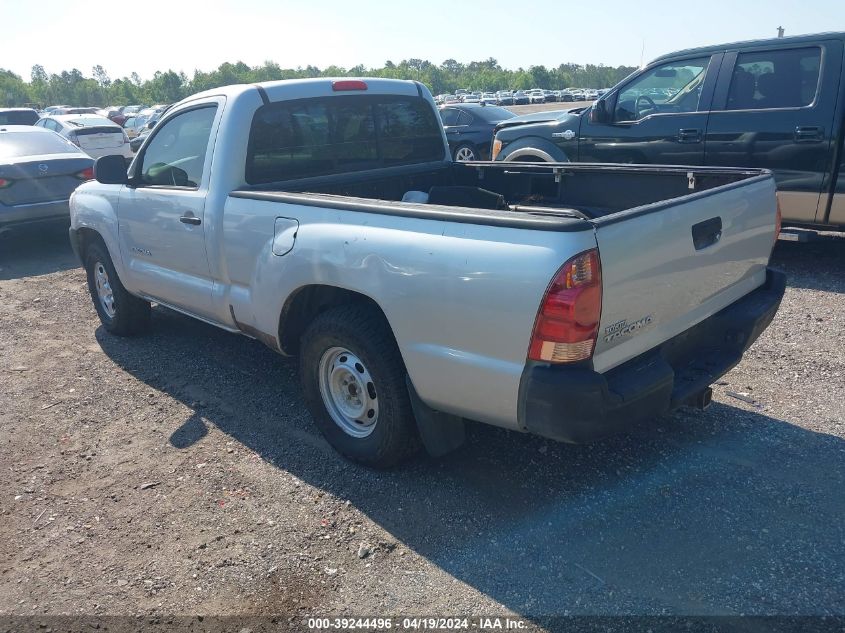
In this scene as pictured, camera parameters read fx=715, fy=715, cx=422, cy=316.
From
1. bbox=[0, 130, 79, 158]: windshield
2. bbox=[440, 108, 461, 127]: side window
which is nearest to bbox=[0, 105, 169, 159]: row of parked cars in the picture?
bbox=[0, 130, 79, 158]: windshield

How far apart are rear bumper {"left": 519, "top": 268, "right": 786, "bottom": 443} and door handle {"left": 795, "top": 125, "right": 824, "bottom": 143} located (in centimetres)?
374

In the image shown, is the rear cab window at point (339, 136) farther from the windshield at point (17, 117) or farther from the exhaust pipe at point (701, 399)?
the windshield at point (17, 117)

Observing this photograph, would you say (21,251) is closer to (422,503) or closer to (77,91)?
(422,503)

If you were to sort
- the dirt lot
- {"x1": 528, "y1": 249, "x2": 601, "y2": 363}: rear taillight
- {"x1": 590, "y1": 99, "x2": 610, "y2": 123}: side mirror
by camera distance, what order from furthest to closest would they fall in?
{"x1": 590, "y1": 99, "x2": 610, "y2": 123}: side mirror
the dirt lot
{"x1": 528, "y1": 249, "x2": 601, "y2": 363}: rear taillight

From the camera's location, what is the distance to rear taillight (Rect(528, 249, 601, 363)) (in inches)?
104

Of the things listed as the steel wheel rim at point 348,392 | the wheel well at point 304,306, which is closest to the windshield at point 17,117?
the wheel well at point 304,306

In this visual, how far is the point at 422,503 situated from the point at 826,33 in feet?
19.6

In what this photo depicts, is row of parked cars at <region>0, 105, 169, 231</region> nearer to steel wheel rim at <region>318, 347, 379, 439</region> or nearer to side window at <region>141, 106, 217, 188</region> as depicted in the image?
side window at <region>141, 106, 217, 188</region>

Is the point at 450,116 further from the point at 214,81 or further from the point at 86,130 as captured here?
the point at 214,81

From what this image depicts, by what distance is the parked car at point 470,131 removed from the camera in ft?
46.4

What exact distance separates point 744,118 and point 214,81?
4469 inches

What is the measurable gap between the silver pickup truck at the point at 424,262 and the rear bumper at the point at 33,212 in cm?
422

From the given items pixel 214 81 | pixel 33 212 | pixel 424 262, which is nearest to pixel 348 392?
pixel 424 262

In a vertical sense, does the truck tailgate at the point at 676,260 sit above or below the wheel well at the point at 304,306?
above
